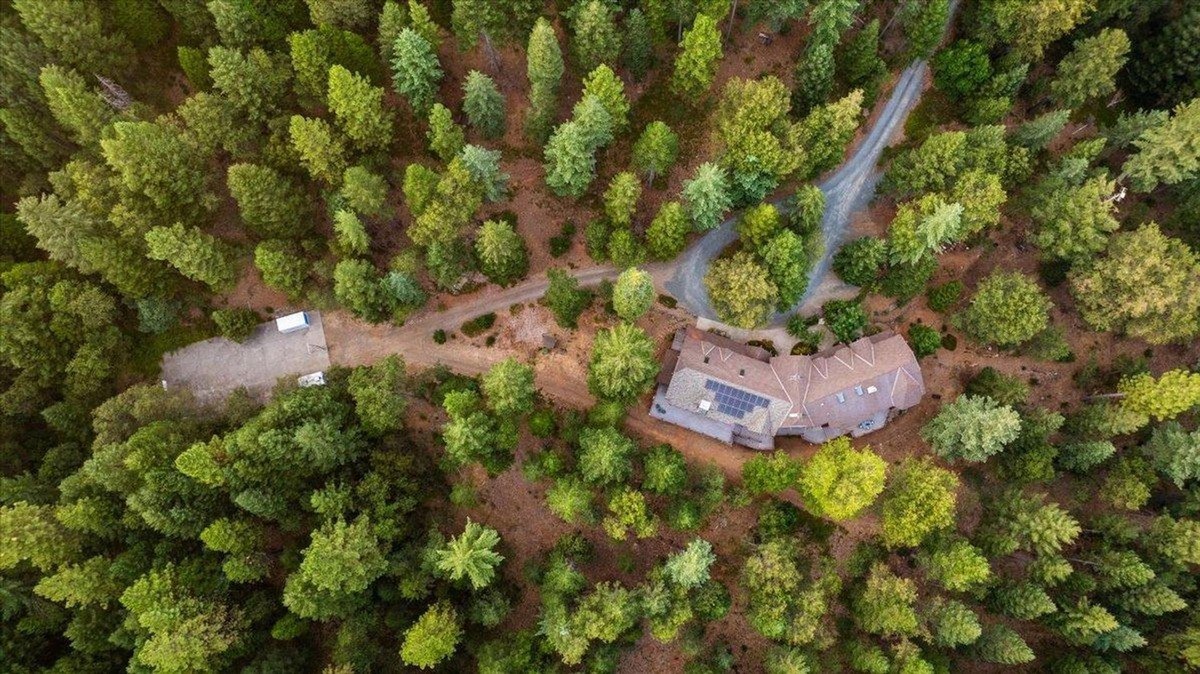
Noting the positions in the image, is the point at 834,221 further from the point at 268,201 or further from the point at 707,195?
the point at 268,201

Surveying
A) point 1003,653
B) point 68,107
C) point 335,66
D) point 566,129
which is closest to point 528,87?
point 566,129

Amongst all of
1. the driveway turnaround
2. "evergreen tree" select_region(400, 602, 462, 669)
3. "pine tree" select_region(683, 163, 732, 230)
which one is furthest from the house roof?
the driveway turnaround

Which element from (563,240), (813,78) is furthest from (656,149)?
(813,78)

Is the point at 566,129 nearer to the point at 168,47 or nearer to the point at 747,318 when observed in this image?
the point at 747,318

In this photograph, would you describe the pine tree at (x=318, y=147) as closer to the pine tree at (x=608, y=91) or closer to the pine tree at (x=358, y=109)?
the pine tree at (x=358, y=109)

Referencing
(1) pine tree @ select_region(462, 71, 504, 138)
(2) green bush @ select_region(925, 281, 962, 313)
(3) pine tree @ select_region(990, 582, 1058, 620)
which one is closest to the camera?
(3) pine tree @ select_region(990, 582, 1058, 620)

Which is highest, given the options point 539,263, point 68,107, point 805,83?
point 805,83

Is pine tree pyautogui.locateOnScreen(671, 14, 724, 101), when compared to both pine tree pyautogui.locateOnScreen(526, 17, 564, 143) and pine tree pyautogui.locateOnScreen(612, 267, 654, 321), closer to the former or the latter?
pine tree pyautogui.locateOnScreen(526, 17, 564, 143)
